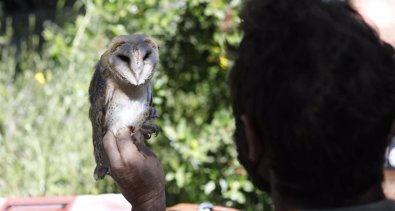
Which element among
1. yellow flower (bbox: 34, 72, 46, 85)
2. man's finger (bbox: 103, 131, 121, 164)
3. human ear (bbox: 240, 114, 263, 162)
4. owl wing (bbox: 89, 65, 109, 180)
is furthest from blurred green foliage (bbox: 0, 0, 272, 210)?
human ear (bbox: 240, 114, 263, 162)

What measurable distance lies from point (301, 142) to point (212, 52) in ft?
10.7

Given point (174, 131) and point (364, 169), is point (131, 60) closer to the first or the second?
point (364, 169)

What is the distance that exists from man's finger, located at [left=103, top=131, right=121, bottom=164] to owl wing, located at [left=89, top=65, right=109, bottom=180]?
50 millimetres

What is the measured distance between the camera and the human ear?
1.41 m

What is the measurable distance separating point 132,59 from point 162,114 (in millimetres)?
2774

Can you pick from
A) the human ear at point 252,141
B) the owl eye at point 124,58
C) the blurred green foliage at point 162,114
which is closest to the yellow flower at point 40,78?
the blurred green foliage at point 162,114

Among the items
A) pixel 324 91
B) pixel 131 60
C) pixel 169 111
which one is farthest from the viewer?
pixel 169 111

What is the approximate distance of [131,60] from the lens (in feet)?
6.33

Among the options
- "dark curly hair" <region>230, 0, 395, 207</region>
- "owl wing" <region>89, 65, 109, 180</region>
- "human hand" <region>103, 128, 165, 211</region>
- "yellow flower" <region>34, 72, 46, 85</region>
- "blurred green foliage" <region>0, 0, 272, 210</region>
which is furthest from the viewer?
"yellow flower" <region>34, 72, 46, 85</region>

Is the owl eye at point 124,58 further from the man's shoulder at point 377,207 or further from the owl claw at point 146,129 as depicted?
the man's shoulder at point 377,207

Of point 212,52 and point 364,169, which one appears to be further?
point 212,52

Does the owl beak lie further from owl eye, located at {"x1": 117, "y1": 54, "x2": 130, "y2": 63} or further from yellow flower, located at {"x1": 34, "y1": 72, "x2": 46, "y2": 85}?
yellow flower, located at {"x1": 34, "y1": 72, "x2": 46, "y2": 85}

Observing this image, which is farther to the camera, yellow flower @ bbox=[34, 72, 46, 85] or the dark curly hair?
yellow flower @ bbox=[34, 72, 46, 85]

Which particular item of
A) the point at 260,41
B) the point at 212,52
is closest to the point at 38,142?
the point at 212,52
